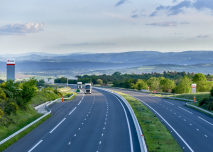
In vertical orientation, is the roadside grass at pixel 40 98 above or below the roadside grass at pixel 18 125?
above

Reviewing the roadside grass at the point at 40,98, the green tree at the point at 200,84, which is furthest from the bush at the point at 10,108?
the green tree at the point at 200,84

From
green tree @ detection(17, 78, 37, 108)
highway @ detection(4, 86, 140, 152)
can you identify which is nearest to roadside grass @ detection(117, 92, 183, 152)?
highway @ detection(4, 86, 140, 152)

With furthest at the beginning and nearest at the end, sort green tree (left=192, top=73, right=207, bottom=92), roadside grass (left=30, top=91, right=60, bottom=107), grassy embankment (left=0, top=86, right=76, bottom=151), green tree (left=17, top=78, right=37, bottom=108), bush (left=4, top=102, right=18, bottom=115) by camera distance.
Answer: green tree (left=192, top=73, right=207, bottom=92)
roadside grass (left=30, top=91, right=60, bottom=107)
green tree (left=17, top=78, right=37, bottom=108)
bush (left=4, top=102, right=18, bottom=115)
grassy embankment (left=0, top=86, right=76, bottom=151)

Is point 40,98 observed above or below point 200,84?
below

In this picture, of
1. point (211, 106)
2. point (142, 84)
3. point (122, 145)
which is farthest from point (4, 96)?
point (142, 84)

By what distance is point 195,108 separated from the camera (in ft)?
130

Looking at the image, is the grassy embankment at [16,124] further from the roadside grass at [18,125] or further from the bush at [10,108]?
the bush at [10,108]

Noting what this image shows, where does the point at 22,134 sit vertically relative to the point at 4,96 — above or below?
below

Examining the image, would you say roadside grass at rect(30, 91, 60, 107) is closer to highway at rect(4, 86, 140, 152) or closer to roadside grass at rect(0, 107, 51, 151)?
roadside grass at rect(0, 107, 51, 151)

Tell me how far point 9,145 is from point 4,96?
1070 centimetres

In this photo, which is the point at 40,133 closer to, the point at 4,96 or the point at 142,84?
the point at 4,96

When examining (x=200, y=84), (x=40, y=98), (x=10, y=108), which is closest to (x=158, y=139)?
(x=10, y=108)

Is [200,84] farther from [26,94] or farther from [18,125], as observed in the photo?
[18,125]

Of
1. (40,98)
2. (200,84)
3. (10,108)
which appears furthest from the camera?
(200,84)
